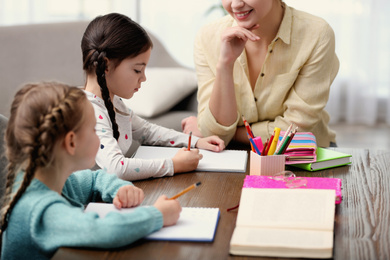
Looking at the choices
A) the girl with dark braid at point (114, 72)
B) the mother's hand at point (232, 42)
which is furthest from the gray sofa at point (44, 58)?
the girl with dark braid at point (114, 72)

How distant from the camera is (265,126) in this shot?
6.32ft

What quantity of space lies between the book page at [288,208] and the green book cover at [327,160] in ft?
1.09

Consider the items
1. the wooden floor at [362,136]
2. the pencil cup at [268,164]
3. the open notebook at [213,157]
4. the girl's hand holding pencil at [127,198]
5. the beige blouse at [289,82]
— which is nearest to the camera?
the girl's hand holding pencil at [127,198]

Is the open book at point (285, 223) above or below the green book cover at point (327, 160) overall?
above

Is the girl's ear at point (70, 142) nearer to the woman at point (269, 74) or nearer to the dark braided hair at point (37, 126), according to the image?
the dark braided hair at point (37, 126)

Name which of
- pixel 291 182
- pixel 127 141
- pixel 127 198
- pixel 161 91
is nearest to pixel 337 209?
pixel 291 182

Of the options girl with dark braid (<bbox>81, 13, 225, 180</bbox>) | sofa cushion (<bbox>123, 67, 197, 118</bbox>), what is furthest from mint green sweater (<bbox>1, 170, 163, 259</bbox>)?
sofa cushion (<bbox>123, 67, 197, 118</bbox>)

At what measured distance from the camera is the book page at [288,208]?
1082 millimetres

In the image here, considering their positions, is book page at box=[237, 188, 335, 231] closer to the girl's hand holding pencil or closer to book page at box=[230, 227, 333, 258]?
book page at box=[230, 227, 333, 258]

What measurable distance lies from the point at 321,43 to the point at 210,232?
1.03 m

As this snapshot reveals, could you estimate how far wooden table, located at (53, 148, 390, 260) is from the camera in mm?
1004

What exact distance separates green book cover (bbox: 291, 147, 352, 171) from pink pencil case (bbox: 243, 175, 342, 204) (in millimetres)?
165

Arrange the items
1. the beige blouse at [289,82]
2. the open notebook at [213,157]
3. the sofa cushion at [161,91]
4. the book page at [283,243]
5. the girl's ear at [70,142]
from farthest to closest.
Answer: the sofa cushion at [161,91], the beige blouse at [289,82], the open notebook at [213,157], the girl's ear at [70,142], the book page at [283,243]

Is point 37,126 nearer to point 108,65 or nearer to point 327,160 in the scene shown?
point 108,65
